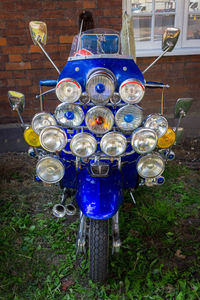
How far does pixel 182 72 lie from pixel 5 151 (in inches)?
126

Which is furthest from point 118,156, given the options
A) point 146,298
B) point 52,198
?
point 52,198

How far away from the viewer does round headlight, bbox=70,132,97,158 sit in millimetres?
1640

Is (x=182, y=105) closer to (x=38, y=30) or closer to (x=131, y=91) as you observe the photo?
(x=131, y=91)

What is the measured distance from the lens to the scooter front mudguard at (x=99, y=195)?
1.73 metres

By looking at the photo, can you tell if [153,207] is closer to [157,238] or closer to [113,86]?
[157,238]

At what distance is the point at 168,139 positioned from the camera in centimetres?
196

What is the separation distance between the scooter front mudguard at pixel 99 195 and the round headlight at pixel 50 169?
199 millimetres

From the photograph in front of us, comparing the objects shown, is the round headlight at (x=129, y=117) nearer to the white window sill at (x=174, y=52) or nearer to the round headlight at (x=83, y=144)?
the round headlight at (x=83, y=144)

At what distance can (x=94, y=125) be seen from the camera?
168 cm

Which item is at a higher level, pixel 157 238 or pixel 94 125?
pixel 94 125

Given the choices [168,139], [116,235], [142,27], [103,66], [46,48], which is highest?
[142,27]

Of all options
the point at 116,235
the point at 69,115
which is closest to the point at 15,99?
the point at 69,115

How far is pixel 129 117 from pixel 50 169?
61 centimetres

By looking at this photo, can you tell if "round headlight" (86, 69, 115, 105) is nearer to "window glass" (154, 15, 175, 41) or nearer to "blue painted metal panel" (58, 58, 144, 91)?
"blue painted metal panel" (58, 58, 144, 91)
